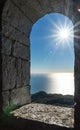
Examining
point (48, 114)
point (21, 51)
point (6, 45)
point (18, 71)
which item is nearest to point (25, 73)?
point (18, 71)

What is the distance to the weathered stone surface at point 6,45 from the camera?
3188 mm

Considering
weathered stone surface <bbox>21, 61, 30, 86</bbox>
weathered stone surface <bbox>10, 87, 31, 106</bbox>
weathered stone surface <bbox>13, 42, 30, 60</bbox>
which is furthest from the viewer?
weathered stone surface <bbox>21, 61, 30, 86</bbox>

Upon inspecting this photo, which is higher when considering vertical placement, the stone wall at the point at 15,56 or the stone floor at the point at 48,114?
the stone wall at the point at 15,56

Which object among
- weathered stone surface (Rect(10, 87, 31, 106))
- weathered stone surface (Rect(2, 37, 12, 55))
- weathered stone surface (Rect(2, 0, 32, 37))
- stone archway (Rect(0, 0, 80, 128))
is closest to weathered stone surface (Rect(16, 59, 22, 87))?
stone archway (Rect(0, 0, 80, 128))

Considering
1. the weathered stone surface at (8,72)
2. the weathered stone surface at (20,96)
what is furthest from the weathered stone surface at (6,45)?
the weathered stone surface at (20,96)

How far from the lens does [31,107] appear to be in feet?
12.0

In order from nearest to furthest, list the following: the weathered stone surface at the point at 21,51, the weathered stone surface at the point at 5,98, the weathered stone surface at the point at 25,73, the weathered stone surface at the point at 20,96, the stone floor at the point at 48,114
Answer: the stone floor at the point at 48,114 < the weathered stone surface at the point at 5,98 < the weathered stone surface at the point at 20,96 < the weathered stone surface at the point at 21,51 < the weathered stone surface at the point at 25,73

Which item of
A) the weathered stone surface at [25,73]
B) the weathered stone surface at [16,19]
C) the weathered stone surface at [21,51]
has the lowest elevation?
the weathered stone surface at [25,73]

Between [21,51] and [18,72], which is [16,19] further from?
[18,72]

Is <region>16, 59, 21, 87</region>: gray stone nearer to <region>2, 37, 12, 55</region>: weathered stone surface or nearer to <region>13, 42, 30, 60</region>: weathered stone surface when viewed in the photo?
<region>13, 42, 30, 60</region>: weathered stone surface

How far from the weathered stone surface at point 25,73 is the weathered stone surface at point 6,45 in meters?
0.63

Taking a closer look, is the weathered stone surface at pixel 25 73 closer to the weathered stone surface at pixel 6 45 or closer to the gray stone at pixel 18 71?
the gray stone at pixel 18 71

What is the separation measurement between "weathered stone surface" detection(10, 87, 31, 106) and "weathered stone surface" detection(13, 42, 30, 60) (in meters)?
0.66

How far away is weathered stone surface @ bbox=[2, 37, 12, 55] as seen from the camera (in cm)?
319
